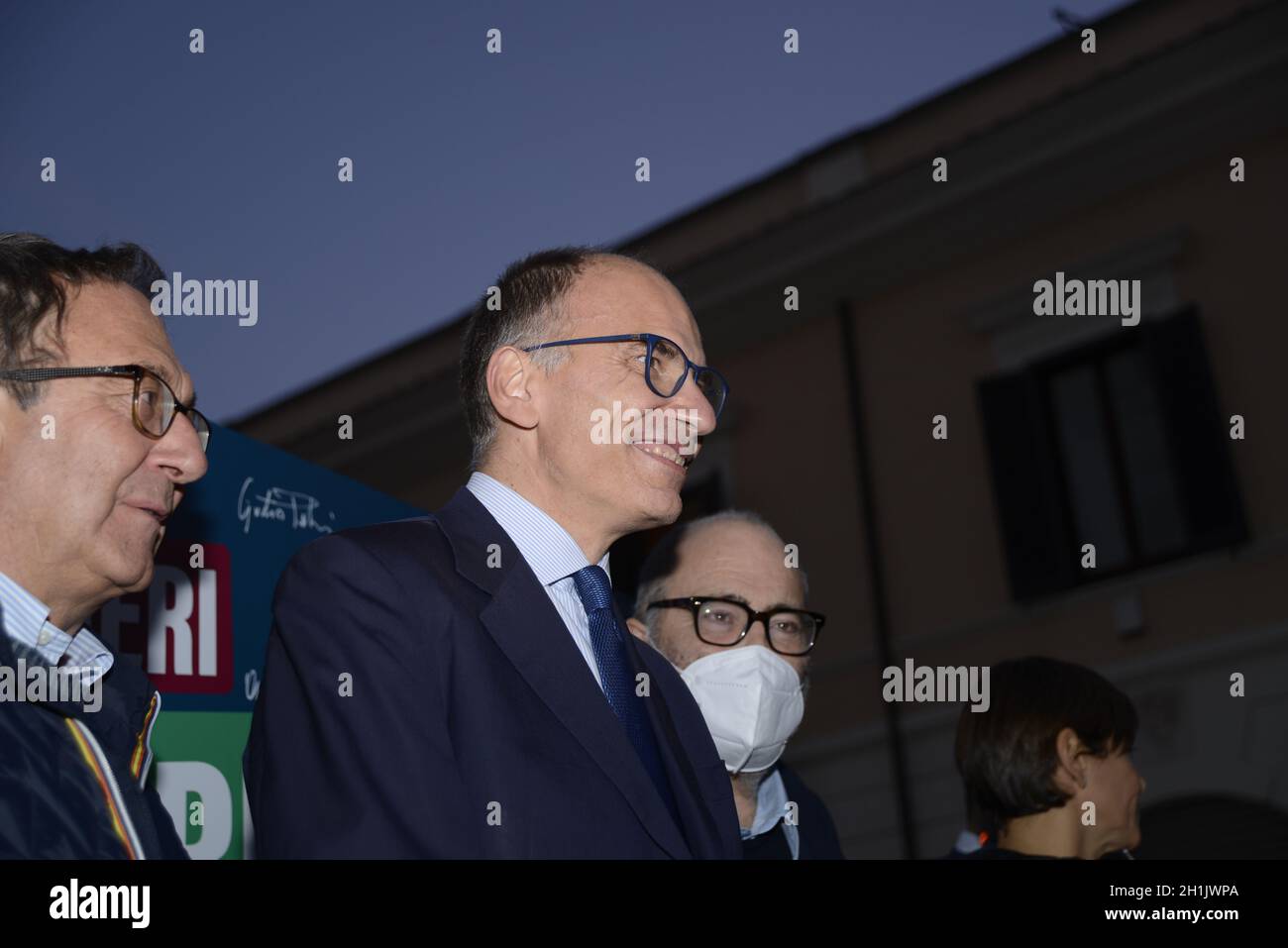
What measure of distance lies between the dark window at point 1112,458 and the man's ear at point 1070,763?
28.0 feet

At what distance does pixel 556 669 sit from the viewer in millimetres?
2123

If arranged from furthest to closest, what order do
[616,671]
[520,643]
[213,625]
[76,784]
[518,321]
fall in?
[213,625] → [518,321] → [616,671] → [520,643] → [76,784]

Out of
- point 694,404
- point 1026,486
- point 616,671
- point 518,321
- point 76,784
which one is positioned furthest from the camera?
point 1026,486

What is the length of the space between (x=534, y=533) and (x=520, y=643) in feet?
1.07

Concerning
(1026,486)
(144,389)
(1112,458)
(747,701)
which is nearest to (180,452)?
(144,389)

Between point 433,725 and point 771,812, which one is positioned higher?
point 433,725

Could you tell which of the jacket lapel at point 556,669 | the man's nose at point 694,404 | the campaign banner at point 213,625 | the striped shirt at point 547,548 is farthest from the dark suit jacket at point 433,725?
the campaign banner at point 213,625

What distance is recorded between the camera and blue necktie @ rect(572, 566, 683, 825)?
2244 mm

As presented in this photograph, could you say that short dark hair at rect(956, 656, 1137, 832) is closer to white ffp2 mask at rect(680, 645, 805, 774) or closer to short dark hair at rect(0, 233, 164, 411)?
white ffp2 mask at rect(680, 645, 805, 774)

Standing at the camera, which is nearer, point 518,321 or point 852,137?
point 518,321
